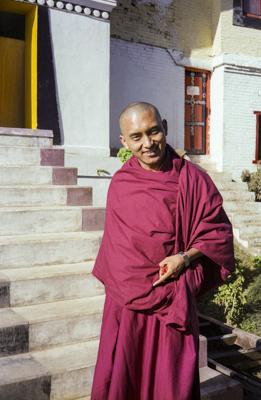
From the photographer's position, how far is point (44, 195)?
201 inches

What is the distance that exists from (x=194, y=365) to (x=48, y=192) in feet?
10.1

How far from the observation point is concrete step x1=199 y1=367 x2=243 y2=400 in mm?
3347

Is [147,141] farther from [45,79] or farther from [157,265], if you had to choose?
[45,79]

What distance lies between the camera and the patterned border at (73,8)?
7.67 metres

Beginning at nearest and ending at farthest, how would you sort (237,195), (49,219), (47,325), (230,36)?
1. (47,325)
2. (49,219)
3. (237,195)
4. (230,36)

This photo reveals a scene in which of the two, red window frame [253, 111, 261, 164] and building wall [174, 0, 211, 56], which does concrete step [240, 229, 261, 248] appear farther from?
building wall [174, 0, 211, 56]

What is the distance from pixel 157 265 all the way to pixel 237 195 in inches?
323

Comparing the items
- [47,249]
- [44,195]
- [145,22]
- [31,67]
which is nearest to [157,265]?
[47,249]

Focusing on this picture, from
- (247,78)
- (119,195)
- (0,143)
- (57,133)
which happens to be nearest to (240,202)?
(247,78)

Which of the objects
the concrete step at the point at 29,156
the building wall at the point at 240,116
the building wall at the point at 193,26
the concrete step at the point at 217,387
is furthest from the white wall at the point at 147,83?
the concrete step at the point at 217,387

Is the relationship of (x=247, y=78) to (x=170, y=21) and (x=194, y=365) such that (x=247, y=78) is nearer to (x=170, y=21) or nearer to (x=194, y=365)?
(x=170, y=21)

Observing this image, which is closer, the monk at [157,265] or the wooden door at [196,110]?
the monk at [157,265]

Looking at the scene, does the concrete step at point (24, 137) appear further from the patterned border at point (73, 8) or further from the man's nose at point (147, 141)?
the man's nose at point (147, 141)

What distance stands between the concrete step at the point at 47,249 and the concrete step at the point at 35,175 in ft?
2.85
